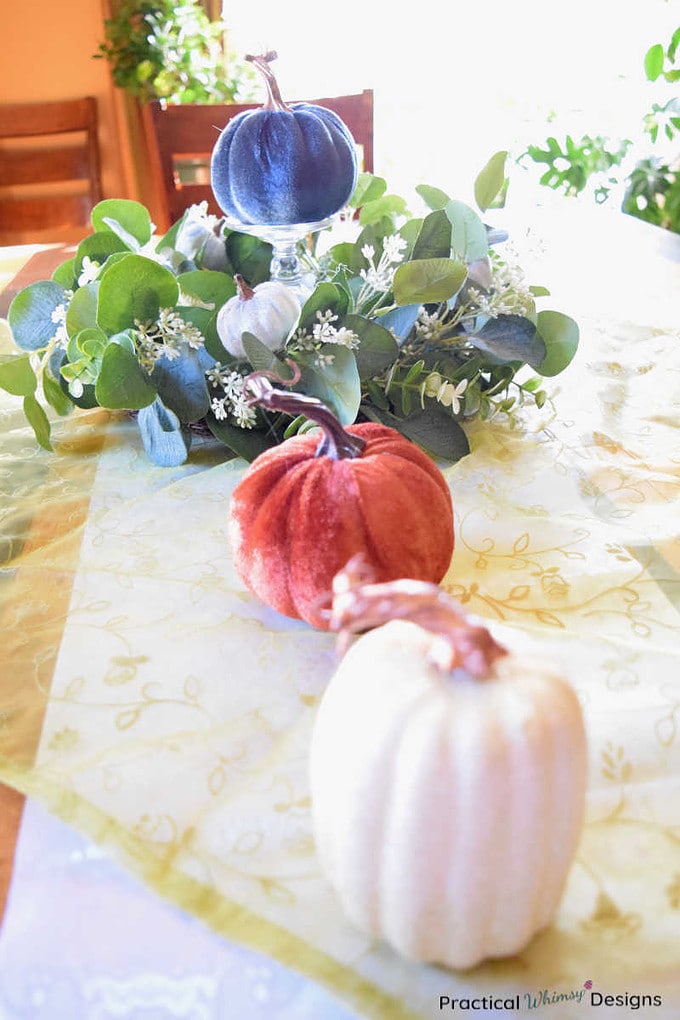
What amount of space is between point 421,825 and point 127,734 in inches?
8.7

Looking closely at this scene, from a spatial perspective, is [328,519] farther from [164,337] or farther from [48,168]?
[48,168]

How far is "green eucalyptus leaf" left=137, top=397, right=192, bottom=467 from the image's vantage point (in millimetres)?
751

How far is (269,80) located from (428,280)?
22 centimetres

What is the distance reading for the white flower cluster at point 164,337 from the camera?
2.29 ft

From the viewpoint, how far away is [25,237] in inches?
101

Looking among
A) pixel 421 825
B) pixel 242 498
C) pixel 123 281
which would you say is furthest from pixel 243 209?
pixel 421 825

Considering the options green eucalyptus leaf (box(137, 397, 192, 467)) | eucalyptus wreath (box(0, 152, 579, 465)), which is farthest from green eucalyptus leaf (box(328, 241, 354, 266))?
green eucalyptus leaf (box(137, 397, 192, 467))

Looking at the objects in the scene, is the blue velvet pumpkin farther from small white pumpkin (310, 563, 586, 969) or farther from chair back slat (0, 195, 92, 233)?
chair back slat (0, 195, 92, 233)

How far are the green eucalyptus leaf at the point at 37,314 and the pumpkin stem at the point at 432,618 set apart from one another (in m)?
0.63

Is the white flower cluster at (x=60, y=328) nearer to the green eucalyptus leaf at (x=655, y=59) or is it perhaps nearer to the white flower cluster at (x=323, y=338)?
the white flower cluster at (x=323, y=338)

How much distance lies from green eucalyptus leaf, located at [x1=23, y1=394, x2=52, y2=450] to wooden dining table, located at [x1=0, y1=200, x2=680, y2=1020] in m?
0.02

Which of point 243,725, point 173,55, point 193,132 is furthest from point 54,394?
point 173,55

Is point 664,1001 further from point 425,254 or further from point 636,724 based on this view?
point 425,254

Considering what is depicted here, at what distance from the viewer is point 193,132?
5.29 feet
